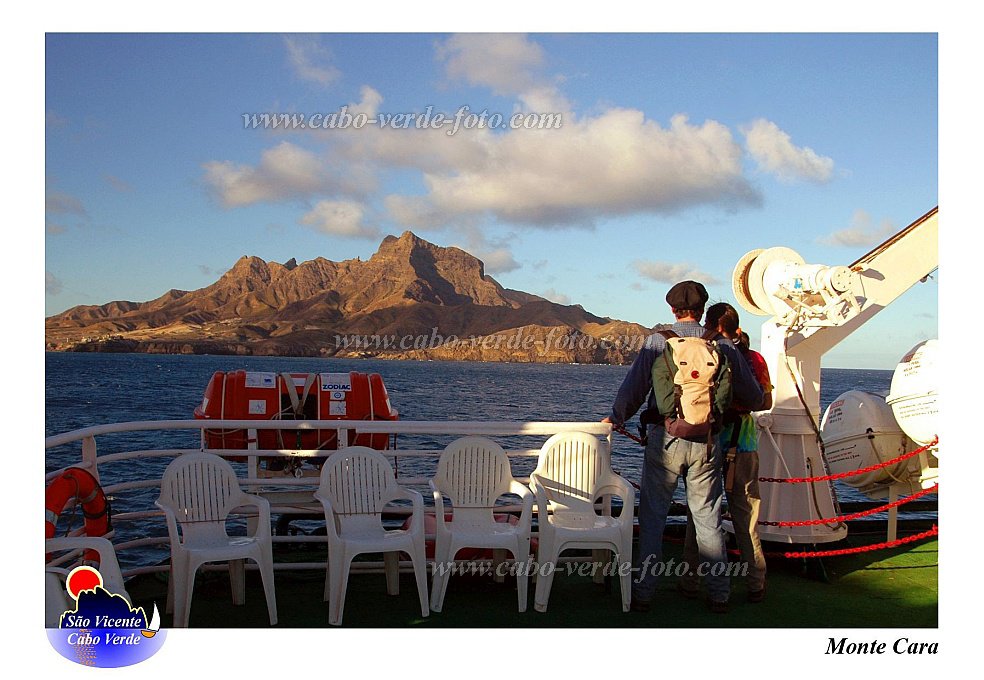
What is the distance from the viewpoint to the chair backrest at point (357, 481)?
4.83m

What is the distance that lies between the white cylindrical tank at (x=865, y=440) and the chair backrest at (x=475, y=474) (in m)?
2.70

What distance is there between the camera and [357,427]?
5.24m

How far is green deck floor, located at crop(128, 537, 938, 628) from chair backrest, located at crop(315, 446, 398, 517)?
0.56 meters

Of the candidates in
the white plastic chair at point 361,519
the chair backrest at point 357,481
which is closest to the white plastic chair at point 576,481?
the white plastic chair at point 361,519

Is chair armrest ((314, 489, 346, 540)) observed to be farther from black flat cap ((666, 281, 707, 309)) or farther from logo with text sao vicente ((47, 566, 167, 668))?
black flat cap ((666, 281, 707, 309))

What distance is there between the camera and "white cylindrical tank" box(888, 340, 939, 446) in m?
5.68

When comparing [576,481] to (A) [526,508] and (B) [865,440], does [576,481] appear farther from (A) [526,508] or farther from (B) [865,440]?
(B) [865,440]

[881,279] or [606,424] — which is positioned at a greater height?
[881,279]

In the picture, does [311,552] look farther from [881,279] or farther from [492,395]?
[492,395]

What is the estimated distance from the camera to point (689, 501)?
15.5 ft

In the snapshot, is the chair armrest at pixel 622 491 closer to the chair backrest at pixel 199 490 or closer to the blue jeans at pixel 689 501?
the blue jeans at pixel 689 501

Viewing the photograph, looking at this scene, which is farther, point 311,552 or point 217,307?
point 217,307

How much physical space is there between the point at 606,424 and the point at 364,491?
152 centimetres

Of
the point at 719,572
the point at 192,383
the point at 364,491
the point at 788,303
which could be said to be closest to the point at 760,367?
the point at 788,303
